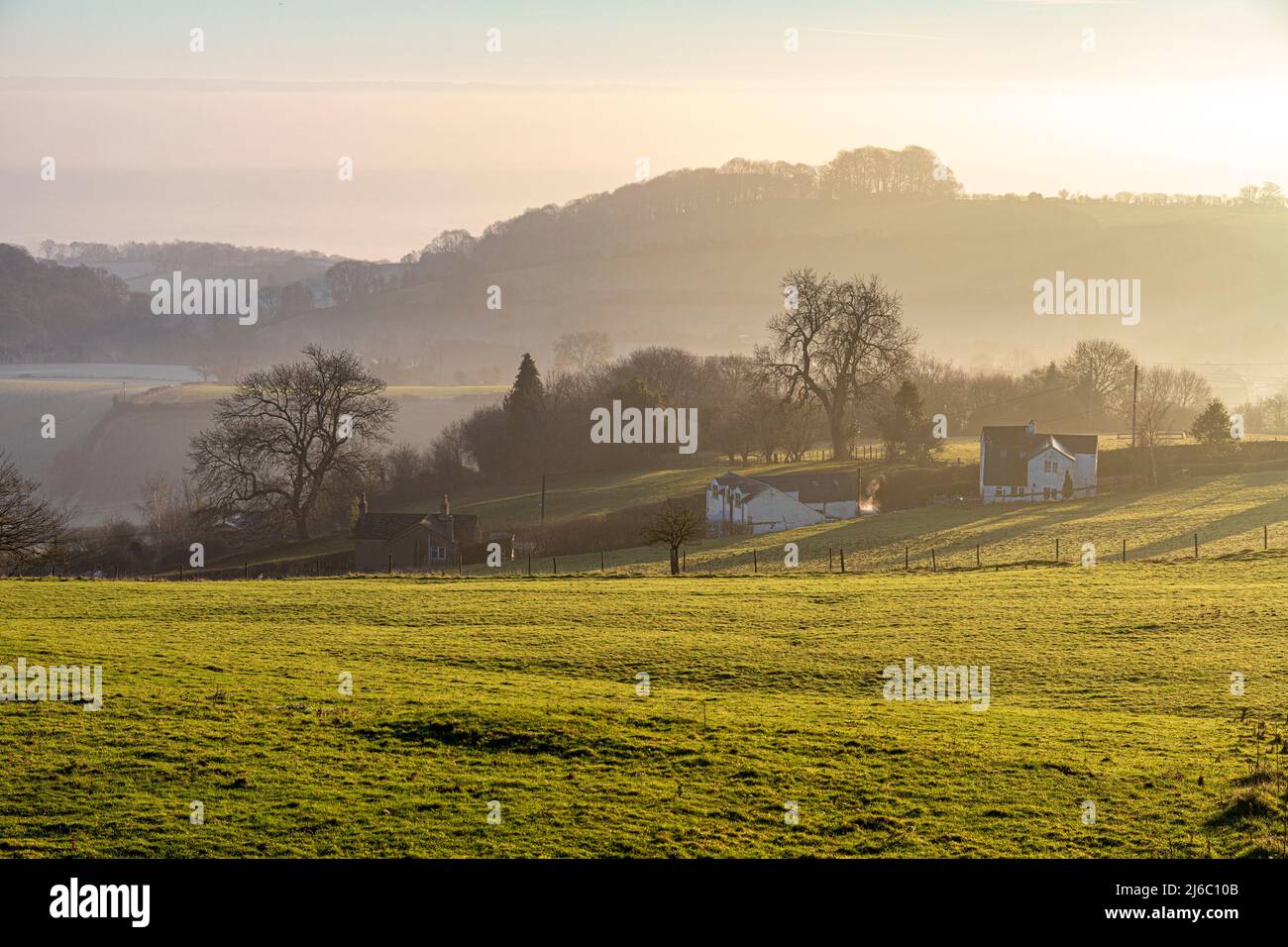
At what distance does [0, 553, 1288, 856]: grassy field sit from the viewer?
54.0 feet

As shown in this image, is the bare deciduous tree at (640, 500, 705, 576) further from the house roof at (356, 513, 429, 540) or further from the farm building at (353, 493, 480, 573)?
the house roof at (356, 513, 429, 540)

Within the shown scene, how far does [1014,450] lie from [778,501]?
19924mm

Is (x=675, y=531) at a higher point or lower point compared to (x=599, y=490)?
lower

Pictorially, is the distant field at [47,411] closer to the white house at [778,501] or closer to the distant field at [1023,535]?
the white house at [778,501]

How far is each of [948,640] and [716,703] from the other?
10.9 meters

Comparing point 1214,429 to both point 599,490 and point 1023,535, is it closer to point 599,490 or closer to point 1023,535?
point 1023,535

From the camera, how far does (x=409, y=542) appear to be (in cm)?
7388

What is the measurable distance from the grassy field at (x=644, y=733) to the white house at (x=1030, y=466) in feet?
151

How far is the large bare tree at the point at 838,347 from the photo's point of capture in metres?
103

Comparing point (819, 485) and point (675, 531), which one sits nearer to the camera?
point (675, 531)

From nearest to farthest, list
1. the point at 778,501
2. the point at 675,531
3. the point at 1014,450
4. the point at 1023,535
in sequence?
the point at 675,531 < the point at 1023,535 < the point at 778,501 < the point at 1014,450

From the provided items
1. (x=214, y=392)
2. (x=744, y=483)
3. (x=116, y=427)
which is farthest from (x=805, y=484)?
(x=214, y=392)

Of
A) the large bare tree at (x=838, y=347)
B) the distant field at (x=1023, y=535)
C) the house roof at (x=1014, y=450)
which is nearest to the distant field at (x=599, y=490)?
the large bare tree at (x=838, y=347)
